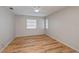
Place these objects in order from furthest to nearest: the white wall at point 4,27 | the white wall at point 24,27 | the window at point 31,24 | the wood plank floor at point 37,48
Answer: the window at point 31,24 < the white wall at point 24,27 < the wood plank floor at point 37,48 < the white wall at point 4,27

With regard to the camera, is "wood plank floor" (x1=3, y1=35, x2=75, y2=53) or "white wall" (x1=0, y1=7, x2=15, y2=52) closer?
"white wall" (x1=0, y1=7, x2=15, y2=52)

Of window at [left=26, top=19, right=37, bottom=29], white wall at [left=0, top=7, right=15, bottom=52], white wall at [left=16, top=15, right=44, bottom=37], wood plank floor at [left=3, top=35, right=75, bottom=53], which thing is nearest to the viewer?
white wall at [left=0, top=7, right=15, bottom=52]

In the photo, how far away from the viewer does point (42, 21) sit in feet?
24.7

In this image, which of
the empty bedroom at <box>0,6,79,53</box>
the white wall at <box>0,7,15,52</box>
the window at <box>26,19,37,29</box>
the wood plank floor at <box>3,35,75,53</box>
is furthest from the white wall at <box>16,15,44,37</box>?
the white wall at <box>0,7,15,52</box>

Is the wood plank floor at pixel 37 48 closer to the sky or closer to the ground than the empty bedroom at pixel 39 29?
closer to the ground

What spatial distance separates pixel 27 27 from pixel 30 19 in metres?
0.67

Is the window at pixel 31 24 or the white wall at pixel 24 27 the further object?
the window at pixel 31 24

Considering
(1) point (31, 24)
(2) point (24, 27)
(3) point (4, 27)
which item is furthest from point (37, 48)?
(1) point (31, 24)

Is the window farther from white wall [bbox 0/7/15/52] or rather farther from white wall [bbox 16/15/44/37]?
white wall [bbox 0/7/15/52]

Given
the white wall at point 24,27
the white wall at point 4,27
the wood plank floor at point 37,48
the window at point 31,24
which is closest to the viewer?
the white wall at point 4,27

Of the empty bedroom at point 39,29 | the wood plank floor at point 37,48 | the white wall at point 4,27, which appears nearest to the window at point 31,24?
the empty bedroom at point 39,29

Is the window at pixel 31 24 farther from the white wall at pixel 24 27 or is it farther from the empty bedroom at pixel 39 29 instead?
the white wall at pixel 24 27

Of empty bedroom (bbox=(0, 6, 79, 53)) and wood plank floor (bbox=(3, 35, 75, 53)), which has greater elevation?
empty bedroom (bbox=(0, 6, 79, 53))
